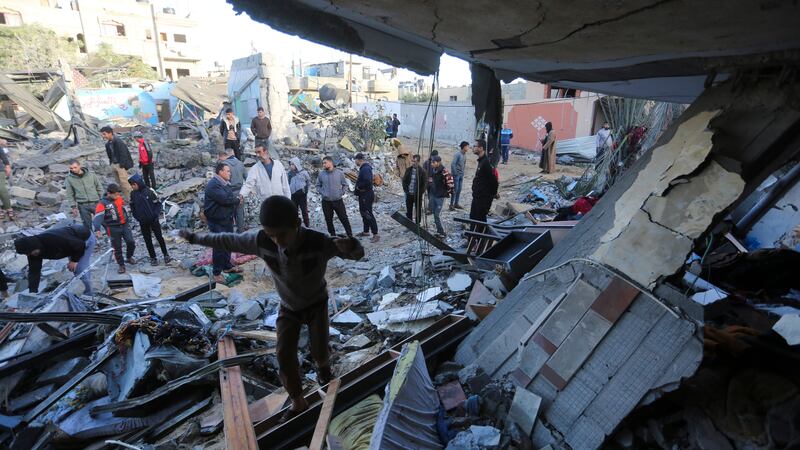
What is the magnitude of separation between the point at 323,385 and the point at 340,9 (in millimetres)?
2725

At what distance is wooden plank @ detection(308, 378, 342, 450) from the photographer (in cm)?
271

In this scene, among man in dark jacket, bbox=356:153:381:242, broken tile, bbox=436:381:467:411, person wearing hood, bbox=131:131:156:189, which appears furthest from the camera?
person wearing hood, bbox=131:131:156:189

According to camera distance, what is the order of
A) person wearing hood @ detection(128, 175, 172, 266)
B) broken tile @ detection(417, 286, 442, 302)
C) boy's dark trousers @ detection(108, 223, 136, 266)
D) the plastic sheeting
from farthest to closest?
boy's dark trousers @ detection(108, 223, 136, 266), person wearing hood @ detection(128, 175, 172, 266), broken tile @ detection(417, 286, 442, 302), the plastic sheeting

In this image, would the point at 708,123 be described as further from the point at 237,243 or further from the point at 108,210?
the point at 108,210

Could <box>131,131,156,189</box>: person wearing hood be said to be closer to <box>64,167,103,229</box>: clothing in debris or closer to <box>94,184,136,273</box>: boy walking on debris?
<box>64,167,103,229</box>: clothing in debris

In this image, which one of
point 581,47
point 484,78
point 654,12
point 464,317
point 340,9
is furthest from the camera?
point 464,317

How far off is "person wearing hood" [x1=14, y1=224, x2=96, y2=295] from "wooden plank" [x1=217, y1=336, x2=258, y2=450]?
3349 millimetres

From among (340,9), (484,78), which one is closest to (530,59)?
(484,78)

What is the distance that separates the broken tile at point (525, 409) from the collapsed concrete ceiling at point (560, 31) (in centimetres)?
234

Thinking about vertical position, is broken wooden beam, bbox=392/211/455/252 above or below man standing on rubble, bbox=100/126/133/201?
below

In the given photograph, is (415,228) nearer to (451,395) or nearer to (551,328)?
(451,395)

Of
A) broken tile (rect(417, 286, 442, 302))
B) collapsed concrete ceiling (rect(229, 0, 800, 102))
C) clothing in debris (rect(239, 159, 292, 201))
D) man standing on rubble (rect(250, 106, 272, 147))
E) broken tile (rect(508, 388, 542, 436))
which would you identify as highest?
collapsed concrete ceiling (rect(229, 0, 800, 102))

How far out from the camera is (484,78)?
3125 millimetres

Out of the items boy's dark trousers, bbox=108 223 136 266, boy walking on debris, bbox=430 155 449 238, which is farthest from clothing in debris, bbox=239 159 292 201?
boy walking on debris, bbox=430 155 449 238
